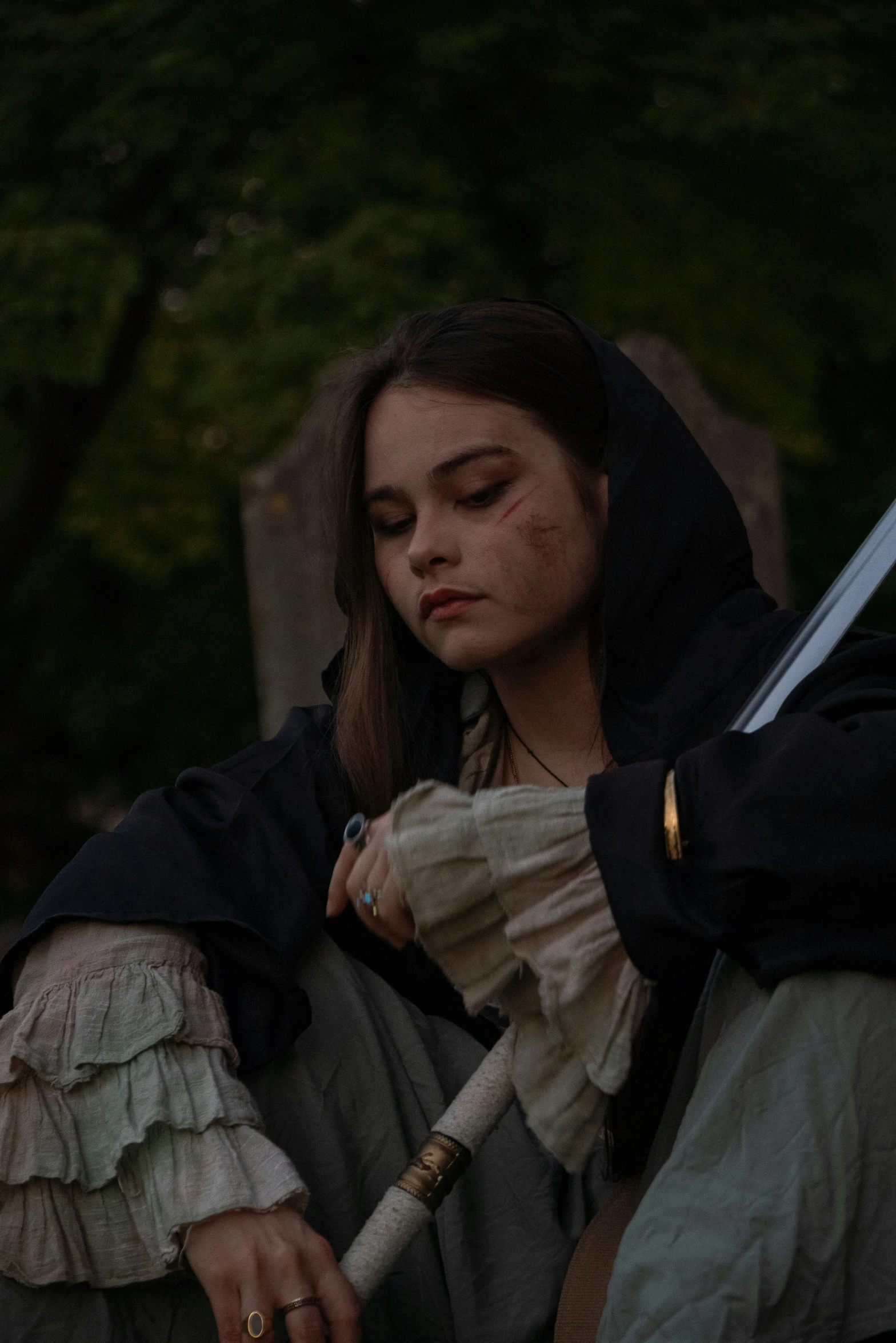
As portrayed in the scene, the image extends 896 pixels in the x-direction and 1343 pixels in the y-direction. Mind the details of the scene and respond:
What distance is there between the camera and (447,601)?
89.4 inches

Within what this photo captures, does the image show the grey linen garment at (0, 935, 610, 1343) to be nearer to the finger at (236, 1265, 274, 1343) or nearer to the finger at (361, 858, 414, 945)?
the finger at (236, 1265, 274, 1343)

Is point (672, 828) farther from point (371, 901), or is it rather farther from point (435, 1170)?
point (435, 1170)

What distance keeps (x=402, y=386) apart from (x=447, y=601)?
13.8 inches

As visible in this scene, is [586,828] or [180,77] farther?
[180,77]

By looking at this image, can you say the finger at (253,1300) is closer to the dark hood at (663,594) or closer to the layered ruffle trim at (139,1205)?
the layered ruffle trim at (139,1205)

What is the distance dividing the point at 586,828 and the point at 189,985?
0.58 metres

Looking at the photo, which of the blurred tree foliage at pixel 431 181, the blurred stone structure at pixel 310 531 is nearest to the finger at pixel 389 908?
the blurred stone structure at pixel 310 531

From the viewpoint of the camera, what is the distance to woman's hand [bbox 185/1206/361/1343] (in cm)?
178

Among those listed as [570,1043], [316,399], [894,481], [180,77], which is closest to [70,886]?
[570,1043]

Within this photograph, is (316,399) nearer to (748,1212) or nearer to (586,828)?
(586,828)

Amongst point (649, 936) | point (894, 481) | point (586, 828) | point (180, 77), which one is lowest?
point (894, 481)

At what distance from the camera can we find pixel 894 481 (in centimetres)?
804

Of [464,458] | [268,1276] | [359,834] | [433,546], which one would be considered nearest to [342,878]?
[359,834]

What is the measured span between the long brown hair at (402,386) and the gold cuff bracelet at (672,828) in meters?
0.68
